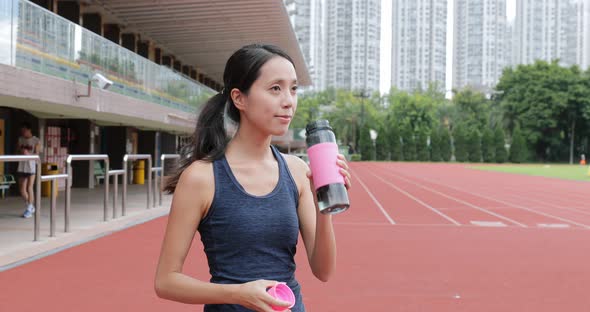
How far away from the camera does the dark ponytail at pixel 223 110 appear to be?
1.89 metres

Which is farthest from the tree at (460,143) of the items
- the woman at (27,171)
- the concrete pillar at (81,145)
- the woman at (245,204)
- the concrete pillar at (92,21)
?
the woman at (245,204)

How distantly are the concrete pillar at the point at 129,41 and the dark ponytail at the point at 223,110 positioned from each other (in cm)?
2451

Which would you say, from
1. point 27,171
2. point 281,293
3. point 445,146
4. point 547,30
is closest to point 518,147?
point 445,146

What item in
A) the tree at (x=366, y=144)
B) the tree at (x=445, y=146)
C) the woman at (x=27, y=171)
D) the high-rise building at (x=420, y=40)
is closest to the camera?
the woman at (x=27, y=171)

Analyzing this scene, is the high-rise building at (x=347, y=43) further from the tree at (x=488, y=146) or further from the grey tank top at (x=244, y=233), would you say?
the grey tank top at (x=244, y=233)

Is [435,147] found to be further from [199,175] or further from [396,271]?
[199,175]

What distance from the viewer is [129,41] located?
25.6 m

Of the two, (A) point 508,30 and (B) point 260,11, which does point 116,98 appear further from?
(A) point 508,30

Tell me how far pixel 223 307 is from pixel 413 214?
1256 cm

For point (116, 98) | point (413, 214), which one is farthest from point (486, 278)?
point (116, 98)

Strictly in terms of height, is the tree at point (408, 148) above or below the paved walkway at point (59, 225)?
above

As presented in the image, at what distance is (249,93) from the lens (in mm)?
1894

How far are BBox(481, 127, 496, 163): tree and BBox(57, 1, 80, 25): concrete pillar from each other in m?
55.3

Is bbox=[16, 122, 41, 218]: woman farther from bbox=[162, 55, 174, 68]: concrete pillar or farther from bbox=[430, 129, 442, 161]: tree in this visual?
bbox=[430, 129, 442, 161]: tree
